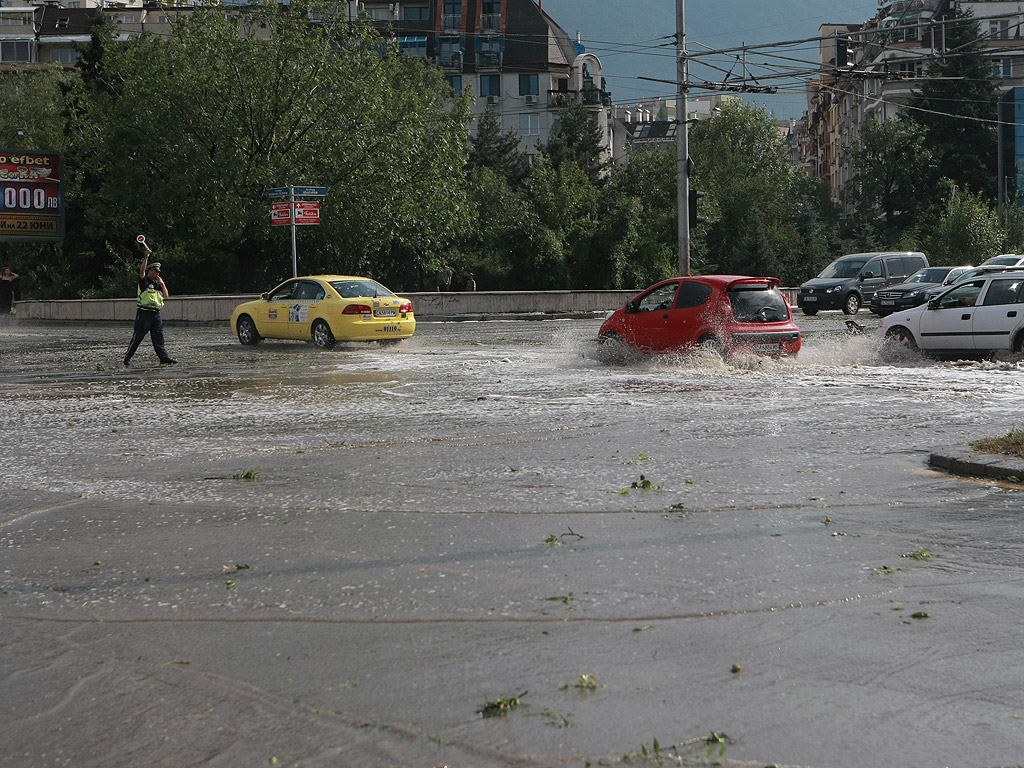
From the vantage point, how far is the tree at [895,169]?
8438 centimetres

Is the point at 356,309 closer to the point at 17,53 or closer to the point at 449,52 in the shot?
the point at 449,52

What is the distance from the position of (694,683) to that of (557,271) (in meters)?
48.7

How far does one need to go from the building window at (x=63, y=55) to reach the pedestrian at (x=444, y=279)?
64916mm

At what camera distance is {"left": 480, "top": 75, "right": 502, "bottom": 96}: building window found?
9194cm

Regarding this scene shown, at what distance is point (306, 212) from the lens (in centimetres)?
3522

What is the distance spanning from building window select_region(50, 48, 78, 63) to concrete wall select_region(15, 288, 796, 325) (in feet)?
235

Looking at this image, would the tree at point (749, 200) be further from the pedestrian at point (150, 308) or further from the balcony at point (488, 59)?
the pedestrian at point (150, 308)

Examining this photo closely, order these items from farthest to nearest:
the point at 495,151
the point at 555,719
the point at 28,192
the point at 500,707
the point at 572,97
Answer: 1. the point at 572,97
2. the point at 495,151
3. the point at 28,192
4. the point at 500,707
5. the point at 555,719

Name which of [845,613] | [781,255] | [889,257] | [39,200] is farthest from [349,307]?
[781,255]

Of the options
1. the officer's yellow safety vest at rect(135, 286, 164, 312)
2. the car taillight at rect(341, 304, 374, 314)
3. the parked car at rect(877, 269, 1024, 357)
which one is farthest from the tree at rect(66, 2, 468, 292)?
the parked car at rect(877, 269, 1024, 357)

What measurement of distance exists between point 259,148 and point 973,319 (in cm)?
2982

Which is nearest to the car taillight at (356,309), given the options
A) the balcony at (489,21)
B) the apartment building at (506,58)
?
the apartment building at (506,58)

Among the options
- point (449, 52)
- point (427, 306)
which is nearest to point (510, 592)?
point (427, 306)

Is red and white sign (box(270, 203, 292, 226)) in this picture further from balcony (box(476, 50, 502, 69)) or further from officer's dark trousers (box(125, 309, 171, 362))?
balcony (box(476, 50, 502, 69))
